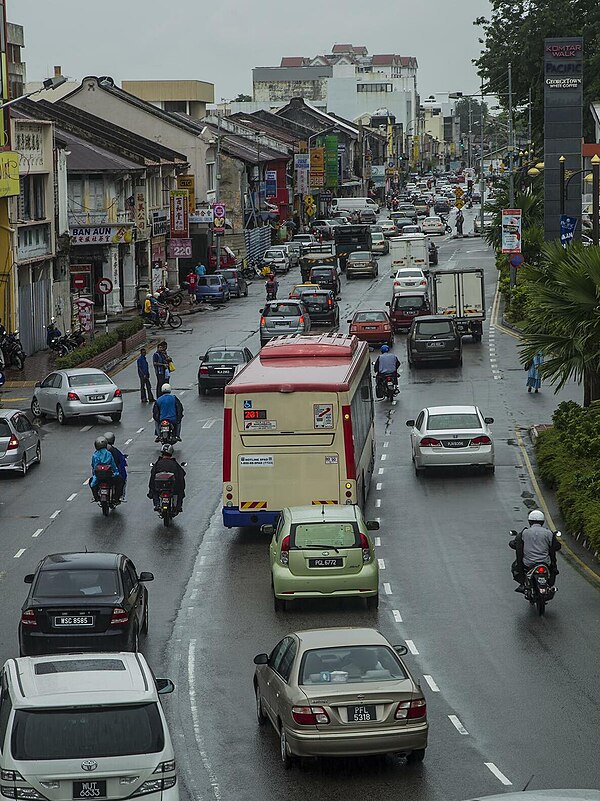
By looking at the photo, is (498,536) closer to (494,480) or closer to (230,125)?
(494,480)

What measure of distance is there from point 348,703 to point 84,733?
294 cm

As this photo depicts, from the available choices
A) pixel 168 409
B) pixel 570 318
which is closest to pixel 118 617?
pixel 570 318

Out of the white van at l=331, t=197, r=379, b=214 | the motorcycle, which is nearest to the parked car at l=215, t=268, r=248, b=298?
the motorcycle

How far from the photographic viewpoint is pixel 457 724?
16078 millimetres

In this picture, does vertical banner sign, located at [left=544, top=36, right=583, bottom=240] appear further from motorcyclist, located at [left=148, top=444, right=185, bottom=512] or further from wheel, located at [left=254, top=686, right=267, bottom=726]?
wheel, located at [left=254, top=686, right=267, bottom=726]

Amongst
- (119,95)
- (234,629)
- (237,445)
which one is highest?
(119,95)

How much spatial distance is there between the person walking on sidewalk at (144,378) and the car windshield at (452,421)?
12821 millimetres

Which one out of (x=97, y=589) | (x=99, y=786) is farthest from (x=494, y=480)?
(x=99, y=786)

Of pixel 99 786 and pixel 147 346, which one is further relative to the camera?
pixel 147 346

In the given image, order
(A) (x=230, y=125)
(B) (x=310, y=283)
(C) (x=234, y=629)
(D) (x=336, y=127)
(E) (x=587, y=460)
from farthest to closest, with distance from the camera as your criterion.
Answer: (D) (x=336, y=127), (A) (x=230, y=125), (B) (x=310, y=283), (E) (x=587, y=460), (C) (x=234, y=629)

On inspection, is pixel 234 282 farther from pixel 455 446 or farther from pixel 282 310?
pixel 455 446

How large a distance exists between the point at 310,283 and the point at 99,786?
63224mm

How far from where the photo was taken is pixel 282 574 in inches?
835

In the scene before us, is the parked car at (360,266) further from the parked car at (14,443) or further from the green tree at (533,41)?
the parked car at (14,443)
